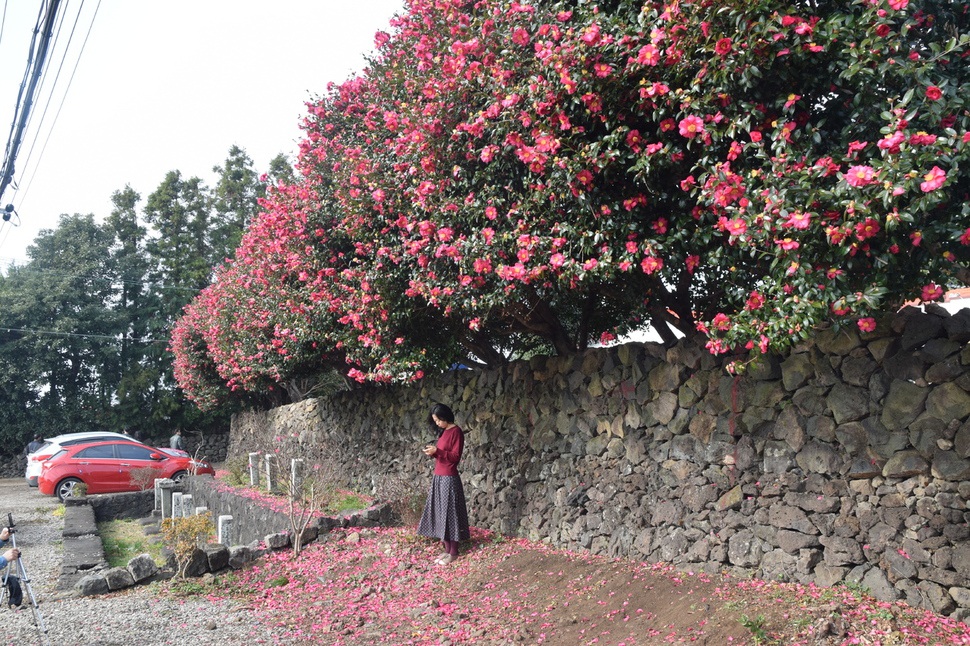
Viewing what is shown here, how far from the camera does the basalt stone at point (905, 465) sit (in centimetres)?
455

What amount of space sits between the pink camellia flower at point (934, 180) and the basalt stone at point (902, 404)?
1.74 m

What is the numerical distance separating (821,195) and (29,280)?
3160 cm

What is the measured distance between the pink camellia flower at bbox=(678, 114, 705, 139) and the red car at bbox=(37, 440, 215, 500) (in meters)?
15.2

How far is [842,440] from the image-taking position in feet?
16.5

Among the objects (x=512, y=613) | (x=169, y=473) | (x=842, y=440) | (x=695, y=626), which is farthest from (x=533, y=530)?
(x=169, y=473)

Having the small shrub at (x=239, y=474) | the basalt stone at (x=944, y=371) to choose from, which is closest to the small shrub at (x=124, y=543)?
the small shrub at (x=239, y=474)

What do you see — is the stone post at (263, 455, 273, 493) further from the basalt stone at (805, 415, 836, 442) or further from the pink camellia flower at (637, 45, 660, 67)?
the pink camellia flower at (637, 45, 660, 67)

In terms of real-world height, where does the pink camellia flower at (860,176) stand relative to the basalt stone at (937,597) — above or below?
above

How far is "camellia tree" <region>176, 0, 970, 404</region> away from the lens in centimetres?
394

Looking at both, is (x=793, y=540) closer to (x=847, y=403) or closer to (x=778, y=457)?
(x=778, y=457)

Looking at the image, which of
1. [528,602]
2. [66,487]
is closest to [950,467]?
[528,602]

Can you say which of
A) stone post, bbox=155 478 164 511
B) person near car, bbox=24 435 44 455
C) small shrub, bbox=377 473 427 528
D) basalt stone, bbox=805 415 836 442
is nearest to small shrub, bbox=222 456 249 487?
stone post, bbox=155 478 164 511

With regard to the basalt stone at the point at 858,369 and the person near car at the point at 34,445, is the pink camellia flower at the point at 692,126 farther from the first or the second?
the person near car at the point at 34,445

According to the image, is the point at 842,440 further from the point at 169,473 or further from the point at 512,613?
the point at 169,473
